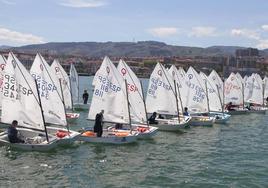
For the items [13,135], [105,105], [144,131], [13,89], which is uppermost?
[13,89]

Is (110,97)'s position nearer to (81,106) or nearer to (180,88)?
(180,88)

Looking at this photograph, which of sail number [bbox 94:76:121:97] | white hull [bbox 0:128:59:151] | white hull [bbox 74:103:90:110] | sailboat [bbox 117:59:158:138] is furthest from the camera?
white hull [bbox 74:103:90:110]

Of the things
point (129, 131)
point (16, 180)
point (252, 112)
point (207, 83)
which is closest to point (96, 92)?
point (129, 131)

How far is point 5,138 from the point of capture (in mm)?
28438

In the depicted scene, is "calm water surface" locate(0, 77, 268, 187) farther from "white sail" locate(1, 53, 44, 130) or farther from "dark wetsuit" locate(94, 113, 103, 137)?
"white sail" locate(1, 53, 44, 130)

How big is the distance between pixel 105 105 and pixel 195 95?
47.9ft

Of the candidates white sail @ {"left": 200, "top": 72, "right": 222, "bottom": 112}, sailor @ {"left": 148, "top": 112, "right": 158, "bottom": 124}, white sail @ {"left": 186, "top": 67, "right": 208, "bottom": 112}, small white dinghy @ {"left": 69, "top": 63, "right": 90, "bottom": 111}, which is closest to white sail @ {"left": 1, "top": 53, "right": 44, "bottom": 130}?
sailor @ {"left": 148, "top": 112, "right": 158, "bottom": 124}

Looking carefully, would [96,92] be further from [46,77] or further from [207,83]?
[207,83]

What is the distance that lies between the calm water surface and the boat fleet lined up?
4.19 feet

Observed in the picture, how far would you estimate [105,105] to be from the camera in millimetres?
33750

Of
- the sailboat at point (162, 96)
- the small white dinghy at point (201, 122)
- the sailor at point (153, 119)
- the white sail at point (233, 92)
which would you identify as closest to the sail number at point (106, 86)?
the sailor at point (153, 119)

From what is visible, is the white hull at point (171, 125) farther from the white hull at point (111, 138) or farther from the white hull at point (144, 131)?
the white hull at point (111, 138)

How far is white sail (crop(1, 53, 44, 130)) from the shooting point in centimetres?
2873

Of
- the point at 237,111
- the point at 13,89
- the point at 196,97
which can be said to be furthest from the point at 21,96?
the point at 237,111
